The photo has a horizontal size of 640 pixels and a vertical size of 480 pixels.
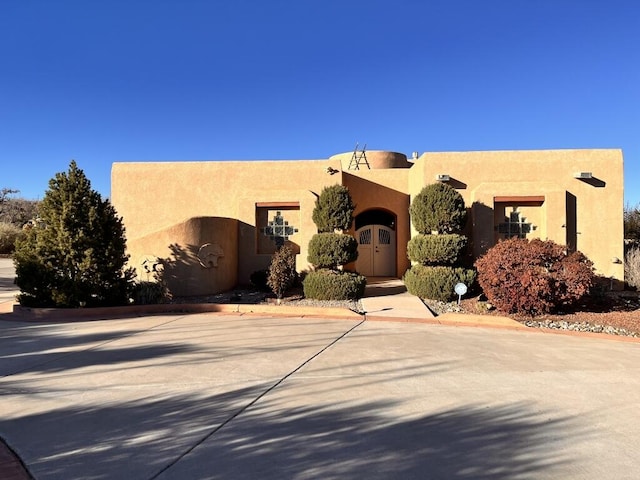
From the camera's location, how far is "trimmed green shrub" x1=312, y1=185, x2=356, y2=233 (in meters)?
11.7

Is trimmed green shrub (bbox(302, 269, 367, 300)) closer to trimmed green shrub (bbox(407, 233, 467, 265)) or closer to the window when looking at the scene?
trimmed green shrub (bbox(407, 233, 467, 265))

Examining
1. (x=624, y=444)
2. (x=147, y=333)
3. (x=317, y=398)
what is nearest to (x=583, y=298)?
(x=624, y=444)

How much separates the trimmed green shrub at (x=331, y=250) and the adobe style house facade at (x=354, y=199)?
6.29 feet

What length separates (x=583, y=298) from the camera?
10516mm

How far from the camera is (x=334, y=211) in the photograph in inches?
460

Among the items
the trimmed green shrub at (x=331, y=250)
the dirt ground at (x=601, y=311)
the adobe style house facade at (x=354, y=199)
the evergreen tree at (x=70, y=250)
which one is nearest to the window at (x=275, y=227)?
the adobe style house facade at (x=354, y=199)

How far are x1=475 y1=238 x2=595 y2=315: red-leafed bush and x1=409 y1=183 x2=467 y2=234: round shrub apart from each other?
5.70ft

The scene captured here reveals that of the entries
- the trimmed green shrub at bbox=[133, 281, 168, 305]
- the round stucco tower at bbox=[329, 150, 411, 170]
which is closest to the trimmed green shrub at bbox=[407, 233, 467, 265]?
the trimmed green shrub at bbox=[133, 281, 168, 305]

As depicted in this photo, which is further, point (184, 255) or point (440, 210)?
point (184, 255)

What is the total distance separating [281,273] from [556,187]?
873cm

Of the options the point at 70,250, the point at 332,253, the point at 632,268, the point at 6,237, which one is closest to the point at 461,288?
the point at 332,253

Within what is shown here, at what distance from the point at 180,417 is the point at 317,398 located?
1.36m

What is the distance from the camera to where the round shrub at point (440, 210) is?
11.5 meters

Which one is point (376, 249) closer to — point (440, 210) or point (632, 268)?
point (440, 210)
